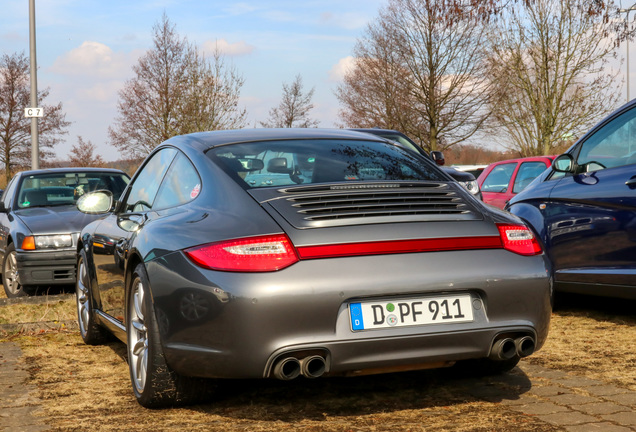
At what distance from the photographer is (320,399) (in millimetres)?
4172

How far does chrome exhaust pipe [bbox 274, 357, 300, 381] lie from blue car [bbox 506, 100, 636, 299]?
11.0 feet

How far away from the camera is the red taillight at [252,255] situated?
3373 millimetres

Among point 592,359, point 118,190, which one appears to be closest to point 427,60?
point 118,190

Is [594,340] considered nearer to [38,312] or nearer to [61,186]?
[38,312]

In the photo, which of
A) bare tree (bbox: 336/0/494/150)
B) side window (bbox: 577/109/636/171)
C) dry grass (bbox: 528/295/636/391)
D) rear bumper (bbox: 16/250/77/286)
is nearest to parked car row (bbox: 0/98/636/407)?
dry grass (bbox: 528/295/636/391)

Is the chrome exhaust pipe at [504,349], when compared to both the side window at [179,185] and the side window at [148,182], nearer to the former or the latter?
→ the side window at [179,185]

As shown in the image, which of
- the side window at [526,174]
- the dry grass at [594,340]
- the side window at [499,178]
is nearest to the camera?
the dry grass at [594,340]

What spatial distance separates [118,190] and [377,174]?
7.02 metres

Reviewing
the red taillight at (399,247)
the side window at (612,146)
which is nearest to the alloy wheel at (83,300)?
the red taillight at (399,247)

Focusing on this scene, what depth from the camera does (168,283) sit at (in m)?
3.68

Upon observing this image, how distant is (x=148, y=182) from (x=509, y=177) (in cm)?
1057

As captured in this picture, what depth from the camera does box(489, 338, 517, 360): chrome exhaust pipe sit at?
11.9 feet

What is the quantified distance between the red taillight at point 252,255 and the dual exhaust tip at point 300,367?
40 cm

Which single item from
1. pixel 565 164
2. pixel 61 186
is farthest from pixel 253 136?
pixel 61 186
